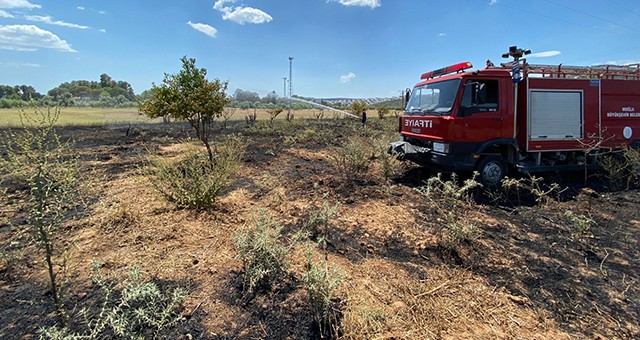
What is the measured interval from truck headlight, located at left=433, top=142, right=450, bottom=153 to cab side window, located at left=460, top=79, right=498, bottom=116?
26.7 inches

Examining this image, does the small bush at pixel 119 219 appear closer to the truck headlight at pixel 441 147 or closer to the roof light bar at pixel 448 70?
the truck headlight at pixel 441 147

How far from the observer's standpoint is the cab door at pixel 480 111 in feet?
20.2

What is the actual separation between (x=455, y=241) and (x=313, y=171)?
15.3 ft

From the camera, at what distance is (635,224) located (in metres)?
4.76

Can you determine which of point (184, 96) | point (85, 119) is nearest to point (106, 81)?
point (85, 119)

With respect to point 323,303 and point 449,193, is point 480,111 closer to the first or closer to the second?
point 449,193

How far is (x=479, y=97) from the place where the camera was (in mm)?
6281

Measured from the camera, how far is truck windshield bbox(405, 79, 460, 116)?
6.31 m

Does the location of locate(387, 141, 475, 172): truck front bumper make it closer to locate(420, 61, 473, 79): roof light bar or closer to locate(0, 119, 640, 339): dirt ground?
locate(0, 119, 640, 339): dirt ground

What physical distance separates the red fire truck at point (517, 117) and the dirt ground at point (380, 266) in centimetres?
118

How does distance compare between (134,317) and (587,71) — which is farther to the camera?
(587,71)

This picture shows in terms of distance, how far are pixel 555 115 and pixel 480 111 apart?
2058mm

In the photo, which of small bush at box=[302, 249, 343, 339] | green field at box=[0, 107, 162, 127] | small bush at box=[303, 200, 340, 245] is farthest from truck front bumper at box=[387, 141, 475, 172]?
green field at box=[0, 107, 162, 127]

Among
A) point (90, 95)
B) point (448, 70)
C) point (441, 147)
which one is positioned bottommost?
point (441, 147)
